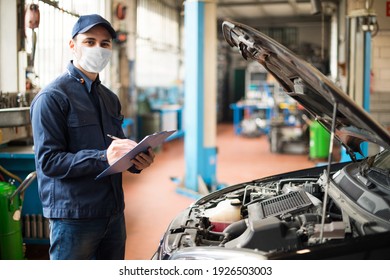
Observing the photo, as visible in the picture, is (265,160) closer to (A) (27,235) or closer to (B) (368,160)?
(A) (27,235)

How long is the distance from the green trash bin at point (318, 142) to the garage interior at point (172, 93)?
0.06ft

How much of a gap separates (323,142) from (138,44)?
412cm

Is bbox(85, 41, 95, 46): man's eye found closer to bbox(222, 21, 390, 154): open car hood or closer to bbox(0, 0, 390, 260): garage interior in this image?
bbox(222, 21, 390, 154): open car hood

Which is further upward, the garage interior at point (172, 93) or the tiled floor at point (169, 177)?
the garage interior at point (172, 93)

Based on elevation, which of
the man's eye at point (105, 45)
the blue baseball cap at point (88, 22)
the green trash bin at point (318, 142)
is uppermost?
the blue baseball cap at point (88, 22)

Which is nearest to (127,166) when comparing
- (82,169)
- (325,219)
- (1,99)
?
(82,169)

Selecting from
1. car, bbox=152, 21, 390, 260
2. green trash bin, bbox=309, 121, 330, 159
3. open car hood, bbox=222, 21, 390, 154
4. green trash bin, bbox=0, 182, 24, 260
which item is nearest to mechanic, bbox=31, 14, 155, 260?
car, bbox=152, 21, 390, 260

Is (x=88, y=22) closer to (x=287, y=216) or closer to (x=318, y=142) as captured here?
(x=287, y=216)

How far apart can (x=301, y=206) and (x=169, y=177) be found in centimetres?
476

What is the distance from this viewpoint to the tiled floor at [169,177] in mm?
4148

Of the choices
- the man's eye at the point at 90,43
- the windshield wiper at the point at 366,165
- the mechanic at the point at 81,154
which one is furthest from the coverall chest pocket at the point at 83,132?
the windshield wiper at the point at 366,165

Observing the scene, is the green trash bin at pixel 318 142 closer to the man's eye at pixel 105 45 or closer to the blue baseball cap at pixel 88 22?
the man's eye at pixel 105 45

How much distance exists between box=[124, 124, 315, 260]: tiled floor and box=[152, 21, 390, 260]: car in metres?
1.43

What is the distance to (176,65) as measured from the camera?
12.6 m
